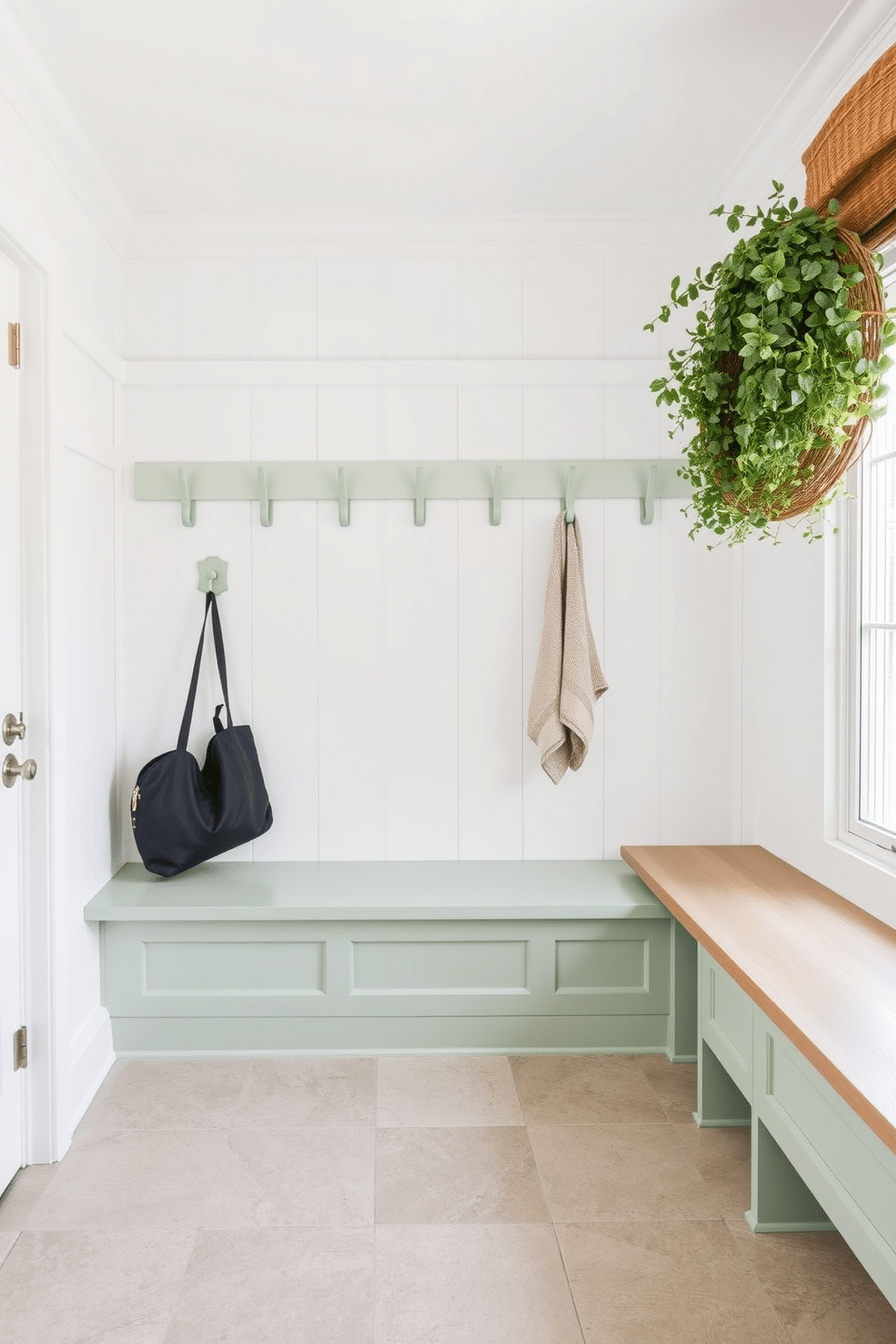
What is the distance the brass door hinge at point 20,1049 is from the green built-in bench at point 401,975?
0.44 metres

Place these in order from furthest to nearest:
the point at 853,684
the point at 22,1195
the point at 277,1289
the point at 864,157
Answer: the point at 853,684 → the point at 22,1195 → the point at 277,1289 → the point at 864,157

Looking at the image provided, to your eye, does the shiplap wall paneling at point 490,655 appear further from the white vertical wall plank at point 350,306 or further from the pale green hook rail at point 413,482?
the white vertical wall plank at point 350,306

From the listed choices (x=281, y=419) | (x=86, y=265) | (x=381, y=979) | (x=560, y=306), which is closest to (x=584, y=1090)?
(x=381, y=979)

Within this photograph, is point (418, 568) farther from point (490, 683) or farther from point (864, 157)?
point (864, 157)

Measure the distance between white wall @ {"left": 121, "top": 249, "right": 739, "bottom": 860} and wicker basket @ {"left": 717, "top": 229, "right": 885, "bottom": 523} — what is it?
44.1 inches

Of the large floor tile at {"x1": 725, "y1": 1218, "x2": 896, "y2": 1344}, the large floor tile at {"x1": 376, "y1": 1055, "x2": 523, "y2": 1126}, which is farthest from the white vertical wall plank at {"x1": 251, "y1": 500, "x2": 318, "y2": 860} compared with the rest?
the large floor tile at {"x1": 725, "y1": 1218, "x2": 896, "y2": 1344}

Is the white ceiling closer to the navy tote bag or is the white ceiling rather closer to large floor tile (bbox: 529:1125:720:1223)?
the navy tote bag

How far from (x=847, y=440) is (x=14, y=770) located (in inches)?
69.3

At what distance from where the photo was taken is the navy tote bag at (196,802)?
2.52 m

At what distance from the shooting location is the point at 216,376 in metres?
2.77

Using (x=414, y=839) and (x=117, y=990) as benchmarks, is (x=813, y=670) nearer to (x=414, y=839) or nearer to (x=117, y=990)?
(x=414, y=839)

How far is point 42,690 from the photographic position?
2.07 metres

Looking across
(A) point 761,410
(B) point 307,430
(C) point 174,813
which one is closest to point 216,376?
(B) point 307,430

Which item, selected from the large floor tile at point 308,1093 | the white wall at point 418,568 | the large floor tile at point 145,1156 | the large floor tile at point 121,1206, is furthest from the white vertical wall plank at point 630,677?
the large floor tile at point 121,1206
